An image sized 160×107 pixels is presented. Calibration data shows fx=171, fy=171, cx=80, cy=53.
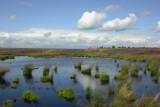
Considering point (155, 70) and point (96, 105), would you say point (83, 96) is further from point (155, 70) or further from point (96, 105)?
point (155, 70)

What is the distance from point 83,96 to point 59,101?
7.26 feet

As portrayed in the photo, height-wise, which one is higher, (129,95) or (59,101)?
(129,95)

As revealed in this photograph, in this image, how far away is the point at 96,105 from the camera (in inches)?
463

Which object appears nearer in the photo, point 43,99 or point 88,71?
point 43,99

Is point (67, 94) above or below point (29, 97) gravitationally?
above

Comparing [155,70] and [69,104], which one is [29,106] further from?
[155,70]

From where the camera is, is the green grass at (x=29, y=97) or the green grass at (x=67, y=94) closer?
the green grass at (x=29, y=97)

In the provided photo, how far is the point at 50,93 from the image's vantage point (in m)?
16.3

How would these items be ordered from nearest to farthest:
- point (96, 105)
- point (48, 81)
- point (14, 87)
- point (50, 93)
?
point (96, 105), point (50, 93), point (14, 87), point (48, 81)

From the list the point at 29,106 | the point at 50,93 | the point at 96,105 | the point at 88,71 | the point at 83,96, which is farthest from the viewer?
the point at 88,71

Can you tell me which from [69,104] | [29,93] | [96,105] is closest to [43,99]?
[29,93]

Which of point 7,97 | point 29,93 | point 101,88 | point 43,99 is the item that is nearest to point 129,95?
point 101,88

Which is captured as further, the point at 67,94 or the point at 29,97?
the point at 67,94

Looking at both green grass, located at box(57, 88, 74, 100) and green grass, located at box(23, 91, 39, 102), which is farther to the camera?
green grass, located at box(57, 88, 74, 100)
